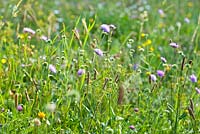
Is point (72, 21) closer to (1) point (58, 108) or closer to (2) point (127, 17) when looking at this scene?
(2) point (127, 17)

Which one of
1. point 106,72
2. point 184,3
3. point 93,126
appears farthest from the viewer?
point 184,3

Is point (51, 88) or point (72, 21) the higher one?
point (72, 21)

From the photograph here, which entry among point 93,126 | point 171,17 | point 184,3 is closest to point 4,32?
point 93,126

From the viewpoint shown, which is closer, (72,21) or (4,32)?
(4,32)

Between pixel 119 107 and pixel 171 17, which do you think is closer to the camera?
pixel 119 107

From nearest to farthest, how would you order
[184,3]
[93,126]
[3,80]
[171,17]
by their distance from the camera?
[93,126]
[3,80]
[171,17]
[184,3]

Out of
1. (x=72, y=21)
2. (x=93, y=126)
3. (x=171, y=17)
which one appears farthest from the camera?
(x=171, y=17)

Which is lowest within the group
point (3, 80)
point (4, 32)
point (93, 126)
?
point (93, 126)

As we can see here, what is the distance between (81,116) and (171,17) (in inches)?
100

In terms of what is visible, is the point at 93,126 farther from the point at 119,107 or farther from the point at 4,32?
the point at 4,32

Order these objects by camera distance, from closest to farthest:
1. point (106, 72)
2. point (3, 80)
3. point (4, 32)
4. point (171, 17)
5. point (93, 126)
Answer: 1. point (93, 126)
2. point (106, 72)
3. point (3, 80)
4. point (4, 32)
5. point (171, 17)

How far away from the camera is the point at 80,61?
253cm

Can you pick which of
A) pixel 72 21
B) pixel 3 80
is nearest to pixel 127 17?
pixel 72 21

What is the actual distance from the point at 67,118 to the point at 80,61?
0.30 metres
